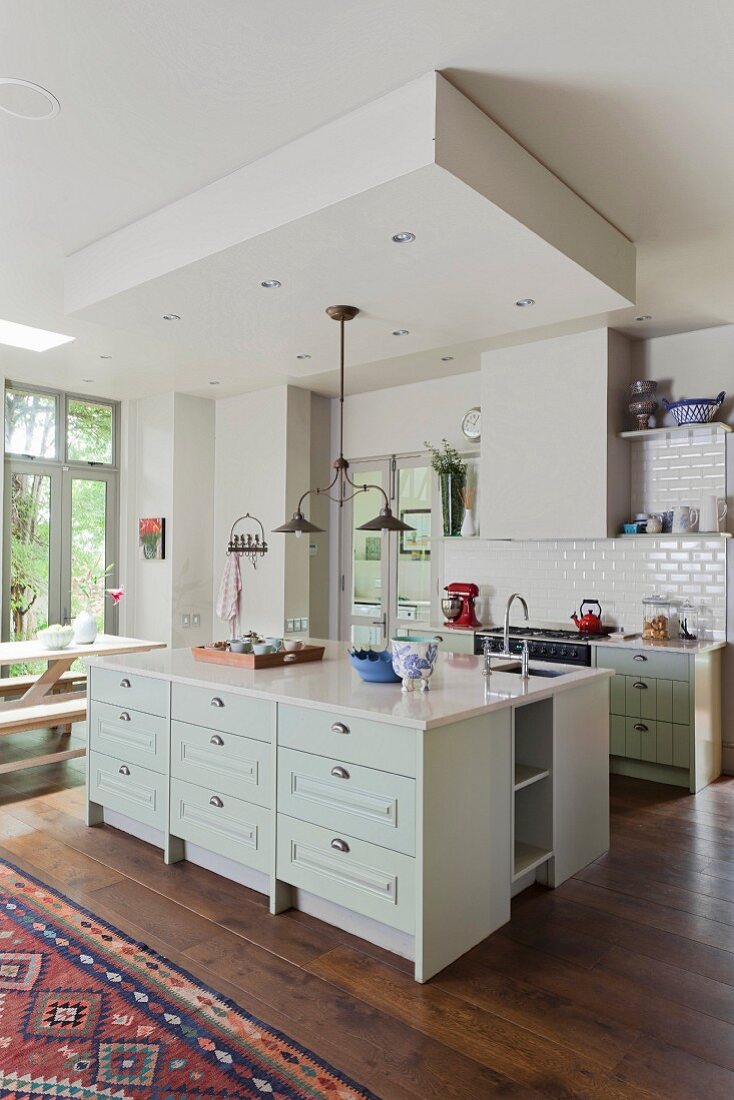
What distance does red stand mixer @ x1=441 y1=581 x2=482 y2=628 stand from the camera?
5.82 meters

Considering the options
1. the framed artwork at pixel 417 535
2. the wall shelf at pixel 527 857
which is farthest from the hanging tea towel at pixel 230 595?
the wall shelf at pixel 527 857

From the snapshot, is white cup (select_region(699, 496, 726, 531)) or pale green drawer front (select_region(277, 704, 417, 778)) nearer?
pale green drawer front (select_region(277, 704, 417, 778))

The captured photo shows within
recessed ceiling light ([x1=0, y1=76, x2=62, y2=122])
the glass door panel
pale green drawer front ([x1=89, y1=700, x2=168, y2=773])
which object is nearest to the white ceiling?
recessed ceiling light ([x1=0, y1=76, x2=62, y2=122])

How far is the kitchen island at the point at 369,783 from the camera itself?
8.22 feet

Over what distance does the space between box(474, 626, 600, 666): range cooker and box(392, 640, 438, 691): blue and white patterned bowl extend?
187 centimetres

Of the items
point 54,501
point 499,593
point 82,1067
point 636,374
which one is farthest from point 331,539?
point 82,1067

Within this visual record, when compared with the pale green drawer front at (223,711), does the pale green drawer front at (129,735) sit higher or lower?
lower

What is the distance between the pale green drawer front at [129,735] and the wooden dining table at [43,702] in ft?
3.16

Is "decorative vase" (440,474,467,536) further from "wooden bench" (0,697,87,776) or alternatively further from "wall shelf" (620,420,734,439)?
"wooden bench" (0,697,87,776)

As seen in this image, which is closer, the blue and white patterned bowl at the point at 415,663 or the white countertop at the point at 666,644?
the blue and white patterned bowl at the point at 415,663

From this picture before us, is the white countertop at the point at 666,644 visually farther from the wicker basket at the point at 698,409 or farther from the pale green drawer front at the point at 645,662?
the wicker basket at the point at 698,409

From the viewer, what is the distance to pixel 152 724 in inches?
137

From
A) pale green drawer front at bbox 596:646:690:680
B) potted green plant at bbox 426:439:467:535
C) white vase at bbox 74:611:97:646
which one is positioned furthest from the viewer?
potted green plant at bbox 426:439:467:535

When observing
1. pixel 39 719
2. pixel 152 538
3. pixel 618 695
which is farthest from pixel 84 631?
pixel 618 695
